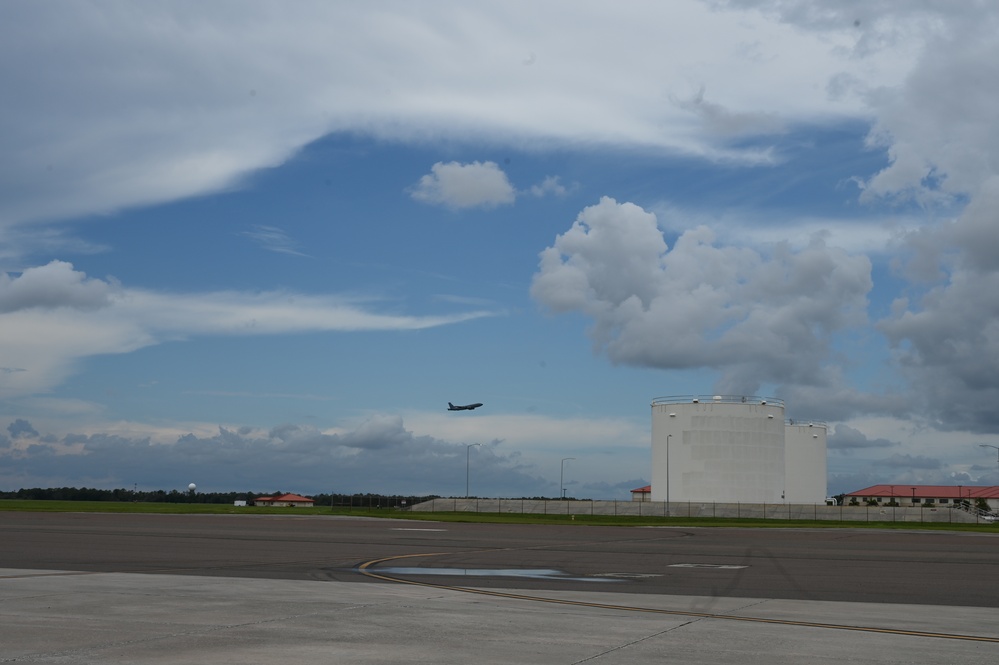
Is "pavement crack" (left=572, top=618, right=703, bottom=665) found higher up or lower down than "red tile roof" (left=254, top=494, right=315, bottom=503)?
higher up

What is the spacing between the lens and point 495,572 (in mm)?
23234

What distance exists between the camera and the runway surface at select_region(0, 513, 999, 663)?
37.6ft

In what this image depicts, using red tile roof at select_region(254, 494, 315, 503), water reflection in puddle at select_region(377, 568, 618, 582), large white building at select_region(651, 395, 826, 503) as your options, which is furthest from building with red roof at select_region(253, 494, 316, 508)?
water reflection in puddle at select_region(377, 568, 618, 582)

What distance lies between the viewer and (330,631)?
1275cm

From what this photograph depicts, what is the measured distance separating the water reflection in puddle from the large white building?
8441 cm

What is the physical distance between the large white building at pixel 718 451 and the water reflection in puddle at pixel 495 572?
277ft

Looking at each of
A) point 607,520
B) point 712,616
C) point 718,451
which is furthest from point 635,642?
point 718,451

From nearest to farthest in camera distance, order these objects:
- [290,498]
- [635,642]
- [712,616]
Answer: [635,642] < [712,616] < [290,498]

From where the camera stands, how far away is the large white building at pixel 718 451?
105938 millimetres

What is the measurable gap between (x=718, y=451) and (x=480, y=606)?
93.8 metres

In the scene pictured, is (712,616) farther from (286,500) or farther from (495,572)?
(286,500)

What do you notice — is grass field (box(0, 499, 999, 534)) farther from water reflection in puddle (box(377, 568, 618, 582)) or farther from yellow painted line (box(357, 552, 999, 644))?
yellow painted line (box(357, 552, 999, 644))

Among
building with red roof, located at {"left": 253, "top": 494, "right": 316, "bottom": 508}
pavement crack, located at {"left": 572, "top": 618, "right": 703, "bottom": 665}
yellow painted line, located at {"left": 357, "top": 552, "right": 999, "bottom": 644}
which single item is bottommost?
building with red roof, located at {"left": 253, "top": 494, "right": 316, "bottom": 508}

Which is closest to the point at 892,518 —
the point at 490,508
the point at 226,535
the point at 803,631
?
the point at 490,508
